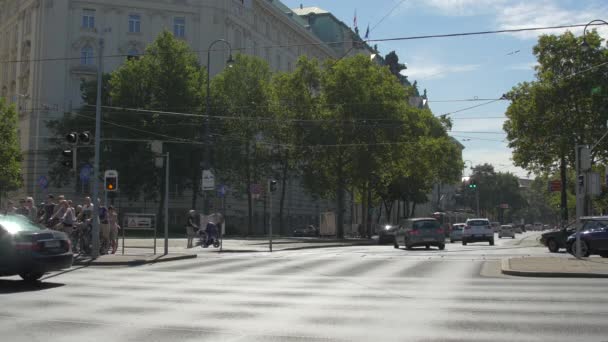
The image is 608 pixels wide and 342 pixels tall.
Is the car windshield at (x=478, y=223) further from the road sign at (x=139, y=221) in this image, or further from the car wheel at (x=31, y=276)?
the car wheel at (x=31, y=276)

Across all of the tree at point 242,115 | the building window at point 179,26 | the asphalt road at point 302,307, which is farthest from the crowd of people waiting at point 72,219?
the building window at point 179,26

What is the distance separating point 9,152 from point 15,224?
132 ft

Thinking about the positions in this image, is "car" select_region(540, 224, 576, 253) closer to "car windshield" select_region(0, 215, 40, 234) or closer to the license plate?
the license plate

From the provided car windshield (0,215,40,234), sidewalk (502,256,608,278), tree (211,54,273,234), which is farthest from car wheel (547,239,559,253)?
tree (211,54,273,234)

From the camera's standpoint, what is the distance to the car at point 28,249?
13.9 metres

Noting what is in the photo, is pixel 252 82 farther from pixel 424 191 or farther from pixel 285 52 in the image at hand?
pixel 424 191

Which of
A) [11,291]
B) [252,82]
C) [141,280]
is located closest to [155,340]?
[11,291]

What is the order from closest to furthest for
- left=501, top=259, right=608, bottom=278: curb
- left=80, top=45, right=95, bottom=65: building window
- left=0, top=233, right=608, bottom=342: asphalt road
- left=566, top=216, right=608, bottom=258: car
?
left=0, top=233, right=608, bottom=342: asphalt road
left=501, top=259, right=608, bottom=278: curb
left=566, top=216, right=608, bottom=258: car
left=80, top=45, right=95, bottom=65: building window

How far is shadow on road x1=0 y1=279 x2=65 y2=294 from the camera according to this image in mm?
13484

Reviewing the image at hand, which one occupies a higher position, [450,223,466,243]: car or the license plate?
the license plate

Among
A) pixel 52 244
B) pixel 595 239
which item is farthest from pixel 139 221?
pixel 595 239

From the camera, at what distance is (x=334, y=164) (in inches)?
2185

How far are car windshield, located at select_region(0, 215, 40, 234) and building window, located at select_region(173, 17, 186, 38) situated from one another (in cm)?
4897

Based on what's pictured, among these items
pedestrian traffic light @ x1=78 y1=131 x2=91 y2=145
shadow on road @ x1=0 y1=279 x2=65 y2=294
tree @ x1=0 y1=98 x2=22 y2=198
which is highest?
tree @ x1=0 y1=98 x2=22 y2=198
